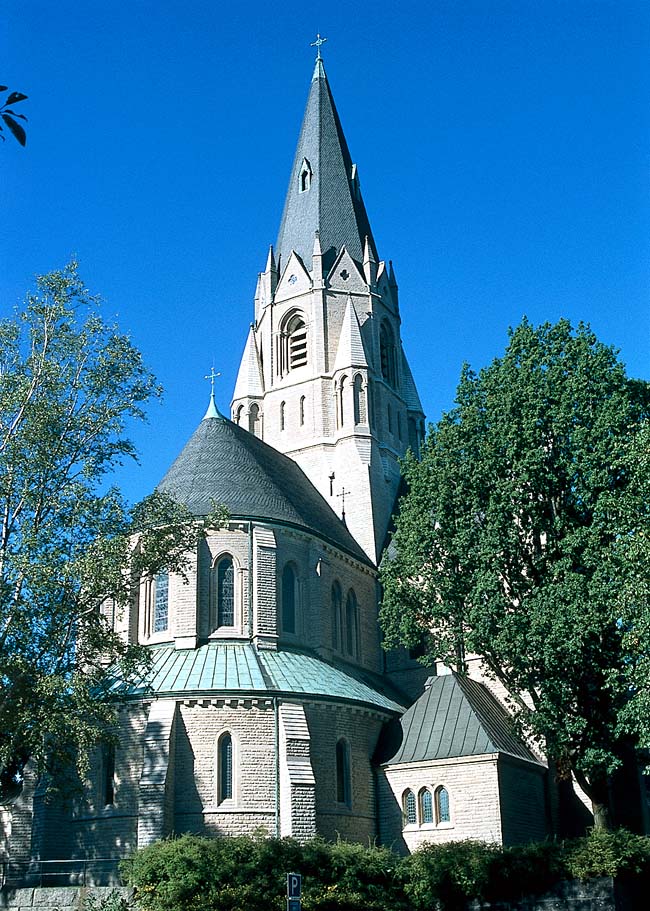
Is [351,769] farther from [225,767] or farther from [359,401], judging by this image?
[359,401]

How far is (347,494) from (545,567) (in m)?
18.6

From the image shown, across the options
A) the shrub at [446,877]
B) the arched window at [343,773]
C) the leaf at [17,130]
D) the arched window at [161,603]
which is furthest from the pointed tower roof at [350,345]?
the leaf at [17,130]

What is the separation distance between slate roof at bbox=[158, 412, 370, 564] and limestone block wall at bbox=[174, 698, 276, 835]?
6.86 m

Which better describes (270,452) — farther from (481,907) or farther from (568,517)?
(481,907)

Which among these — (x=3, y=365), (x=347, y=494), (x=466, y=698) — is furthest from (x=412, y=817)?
(x=3, y=365)

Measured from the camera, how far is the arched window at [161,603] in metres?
35.4

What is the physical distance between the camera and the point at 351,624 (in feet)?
132

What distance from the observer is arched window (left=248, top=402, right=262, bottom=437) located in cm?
5069

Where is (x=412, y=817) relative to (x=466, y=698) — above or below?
below

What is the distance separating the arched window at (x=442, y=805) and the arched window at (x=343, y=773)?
2.82 meters

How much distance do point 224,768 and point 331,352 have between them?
79.0 ft

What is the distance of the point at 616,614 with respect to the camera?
2441 cm

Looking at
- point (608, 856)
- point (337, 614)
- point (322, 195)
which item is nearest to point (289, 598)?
point (337, 614)

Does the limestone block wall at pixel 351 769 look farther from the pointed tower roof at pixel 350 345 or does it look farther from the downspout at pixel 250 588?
the pointed tower roof at pixel 350 345
